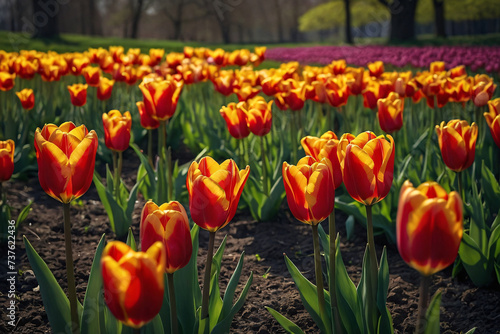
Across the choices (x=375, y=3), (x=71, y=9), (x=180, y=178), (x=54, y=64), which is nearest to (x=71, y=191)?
(x=180, y=178)

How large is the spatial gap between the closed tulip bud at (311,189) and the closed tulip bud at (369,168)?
60 mm

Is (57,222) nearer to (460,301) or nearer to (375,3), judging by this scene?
(460,301)

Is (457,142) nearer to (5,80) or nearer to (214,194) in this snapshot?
(214,194)

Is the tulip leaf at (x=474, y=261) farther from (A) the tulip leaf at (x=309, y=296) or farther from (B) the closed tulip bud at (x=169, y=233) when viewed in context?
(B) the closed tulip bud at (x=169, y=233)

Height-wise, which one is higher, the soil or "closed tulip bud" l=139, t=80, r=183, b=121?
"closed tulip bud" l=139, t=80, r=183, b=121

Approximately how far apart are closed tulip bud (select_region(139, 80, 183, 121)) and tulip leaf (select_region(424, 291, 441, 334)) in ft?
5.70

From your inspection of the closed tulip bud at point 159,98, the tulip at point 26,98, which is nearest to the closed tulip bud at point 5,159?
the closed tulip bud at point 159,98

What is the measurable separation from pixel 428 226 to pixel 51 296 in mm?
1108

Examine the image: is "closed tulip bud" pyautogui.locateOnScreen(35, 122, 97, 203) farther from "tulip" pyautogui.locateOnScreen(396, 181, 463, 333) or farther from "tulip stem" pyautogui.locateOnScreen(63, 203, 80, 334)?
"tulip" pyautogui.locateOnScreen(396, 181, 463, 333)

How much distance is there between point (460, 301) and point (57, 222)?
244cm

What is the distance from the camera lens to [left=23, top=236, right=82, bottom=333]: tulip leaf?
4.71 feet

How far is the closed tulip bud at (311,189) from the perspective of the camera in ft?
4.13

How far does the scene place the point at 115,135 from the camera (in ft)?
8.24

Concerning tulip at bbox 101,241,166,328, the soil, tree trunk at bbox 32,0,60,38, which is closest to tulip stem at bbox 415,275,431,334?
tulip at bbox 101,241,166,328
